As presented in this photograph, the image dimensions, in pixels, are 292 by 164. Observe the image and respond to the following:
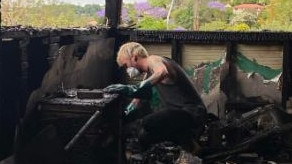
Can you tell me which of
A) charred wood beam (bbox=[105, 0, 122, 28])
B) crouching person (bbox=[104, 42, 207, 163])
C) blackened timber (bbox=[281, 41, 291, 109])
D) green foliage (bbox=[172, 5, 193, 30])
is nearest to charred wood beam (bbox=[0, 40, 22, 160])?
crouching person (bbox=[104, 42, 207, 163])

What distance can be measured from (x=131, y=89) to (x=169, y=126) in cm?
87

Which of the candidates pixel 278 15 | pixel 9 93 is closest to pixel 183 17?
pixel 278 15

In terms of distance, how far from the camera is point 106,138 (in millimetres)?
5254

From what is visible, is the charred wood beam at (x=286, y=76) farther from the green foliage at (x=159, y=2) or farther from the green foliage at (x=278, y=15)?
the green foliage at (x=159, y=2)

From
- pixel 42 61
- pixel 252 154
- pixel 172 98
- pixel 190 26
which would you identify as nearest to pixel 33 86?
pixel 42 61

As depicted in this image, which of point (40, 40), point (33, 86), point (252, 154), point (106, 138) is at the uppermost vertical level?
point (40, 40)

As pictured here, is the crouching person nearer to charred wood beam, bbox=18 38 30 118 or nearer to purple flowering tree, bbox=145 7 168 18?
charred wood beam, bbox=18 38 30 118

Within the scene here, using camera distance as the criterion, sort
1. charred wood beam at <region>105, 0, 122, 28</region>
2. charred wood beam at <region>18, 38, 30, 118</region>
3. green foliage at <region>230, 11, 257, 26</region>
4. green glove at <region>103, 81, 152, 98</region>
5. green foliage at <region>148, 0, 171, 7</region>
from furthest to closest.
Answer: green foliage at <region>148, 0, 171, 7</region> < green foliage at <region>230, 11, 257, 26</region> < charred wood beam at <region>105, 0, 122, 28</region> < green glove at <region>103, 81, 152, 98</region> < charred wood beam at <region>18, 38, 30, 118</region>

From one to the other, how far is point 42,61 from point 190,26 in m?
9.82

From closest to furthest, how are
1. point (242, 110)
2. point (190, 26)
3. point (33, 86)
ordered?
1. point (33, 86)
2. point (242, 110)
3. point (190, 26)

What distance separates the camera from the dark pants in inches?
234

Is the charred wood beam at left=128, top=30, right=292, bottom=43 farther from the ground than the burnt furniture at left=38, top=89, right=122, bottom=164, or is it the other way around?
the charred wood beam at left=128, top=30, right=292, bottom=43

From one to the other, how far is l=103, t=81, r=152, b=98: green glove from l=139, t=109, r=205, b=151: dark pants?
46 centimetres

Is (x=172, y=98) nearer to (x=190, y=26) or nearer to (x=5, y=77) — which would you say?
(x=5, y=77)
